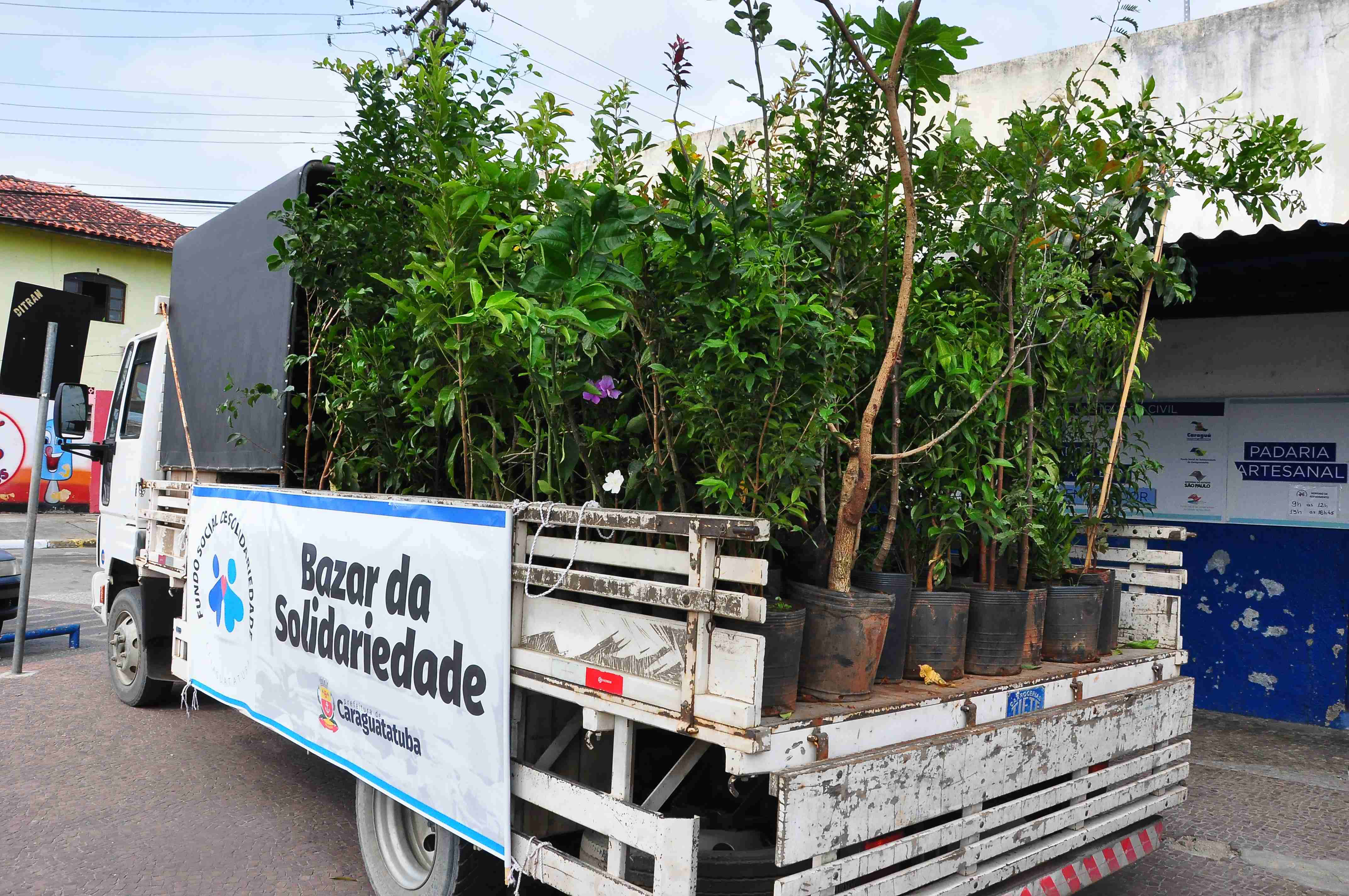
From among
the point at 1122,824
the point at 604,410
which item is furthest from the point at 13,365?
the point at 1122,824

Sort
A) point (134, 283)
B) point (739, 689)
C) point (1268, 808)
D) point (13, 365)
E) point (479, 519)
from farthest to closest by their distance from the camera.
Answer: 1. point (134, 283)
2. point (13, 365)
3. point (1268, 808)
4. point (479, 519)
5. point (739, 689)

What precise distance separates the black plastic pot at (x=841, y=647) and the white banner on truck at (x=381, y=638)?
2.98ft

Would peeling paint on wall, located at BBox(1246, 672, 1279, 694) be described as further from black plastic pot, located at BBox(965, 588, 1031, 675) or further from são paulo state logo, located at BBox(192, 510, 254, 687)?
são paulo state logo, located at BBox(192, 510, 254, 687)

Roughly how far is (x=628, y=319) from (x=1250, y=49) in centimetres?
550

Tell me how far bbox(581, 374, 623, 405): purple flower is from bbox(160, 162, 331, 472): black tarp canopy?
222 centimetres

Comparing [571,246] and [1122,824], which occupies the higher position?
[571,246]

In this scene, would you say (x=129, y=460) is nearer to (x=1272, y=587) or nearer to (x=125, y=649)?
(x=125, y=649)

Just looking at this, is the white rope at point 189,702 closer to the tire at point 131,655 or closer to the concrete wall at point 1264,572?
the tire at point 131,655

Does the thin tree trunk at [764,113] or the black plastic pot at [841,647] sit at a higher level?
the thin tree trunk at [764,113]

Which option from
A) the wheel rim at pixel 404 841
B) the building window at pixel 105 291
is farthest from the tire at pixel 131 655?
the building window at pixel 105 291

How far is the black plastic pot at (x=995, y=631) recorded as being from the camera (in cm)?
356

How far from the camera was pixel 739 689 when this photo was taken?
247cm

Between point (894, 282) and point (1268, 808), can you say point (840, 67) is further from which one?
point (1268, 808)

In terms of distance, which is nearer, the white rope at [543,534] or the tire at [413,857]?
the white rope at [543,534]
